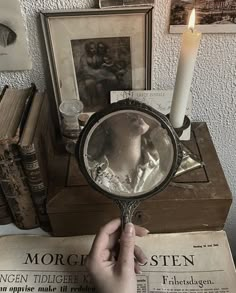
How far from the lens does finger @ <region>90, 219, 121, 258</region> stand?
1.86ft

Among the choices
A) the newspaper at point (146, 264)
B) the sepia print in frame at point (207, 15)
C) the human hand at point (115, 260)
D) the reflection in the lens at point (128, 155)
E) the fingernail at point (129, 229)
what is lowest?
the newspaper at point (146, 264)

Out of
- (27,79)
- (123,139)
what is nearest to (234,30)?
(123,139)

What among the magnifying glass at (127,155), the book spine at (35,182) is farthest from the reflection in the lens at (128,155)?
the book spine at (35,182)

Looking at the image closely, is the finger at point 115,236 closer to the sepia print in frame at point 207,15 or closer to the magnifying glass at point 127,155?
the magnifying glass at point 127,155

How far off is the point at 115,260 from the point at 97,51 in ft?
1.23

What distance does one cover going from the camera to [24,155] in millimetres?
590

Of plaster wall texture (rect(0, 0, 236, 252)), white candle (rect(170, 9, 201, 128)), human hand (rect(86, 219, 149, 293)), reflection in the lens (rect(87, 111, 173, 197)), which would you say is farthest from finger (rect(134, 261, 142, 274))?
plaster wall texture (rect(0, 0, 236, 252))

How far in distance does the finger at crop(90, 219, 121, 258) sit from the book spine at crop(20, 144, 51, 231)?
0.47 ft

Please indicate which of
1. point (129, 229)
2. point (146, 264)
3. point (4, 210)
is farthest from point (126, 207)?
point (4, 210)

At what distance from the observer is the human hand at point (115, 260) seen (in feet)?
1.76

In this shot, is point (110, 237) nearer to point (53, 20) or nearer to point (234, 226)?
point (53, 20)

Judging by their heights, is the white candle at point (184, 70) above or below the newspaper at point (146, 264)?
above

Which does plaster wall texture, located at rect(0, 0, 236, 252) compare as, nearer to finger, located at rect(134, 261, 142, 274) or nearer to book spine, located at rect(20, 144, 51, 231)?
book spine, located at rect(20, 144, 51, 231)

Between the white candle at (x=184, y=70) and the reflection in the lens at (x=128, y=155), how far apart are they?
68 millimetres
